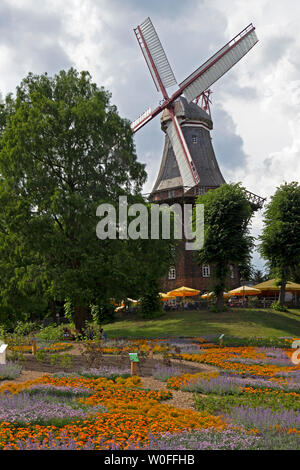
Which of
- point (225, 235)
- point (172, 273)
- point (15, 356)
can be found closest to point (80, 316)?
point (15, 356)

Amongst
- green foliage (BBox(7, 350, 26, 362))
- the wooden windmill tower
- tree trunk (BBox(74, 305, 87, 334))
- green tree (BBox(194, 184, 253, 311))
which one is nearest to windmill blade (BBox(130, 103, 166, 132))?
the wooden windmill tower

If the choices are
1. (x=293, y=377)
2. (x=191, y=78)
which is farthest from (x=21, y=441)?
(x=191, y=78)

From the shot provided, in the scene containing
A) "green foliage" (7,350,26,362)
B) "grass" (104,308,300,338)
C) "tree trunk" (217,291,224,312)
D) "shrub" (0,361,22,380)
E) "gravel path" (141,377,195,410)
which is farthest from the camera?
"tree trunk" (217,291,224,312)

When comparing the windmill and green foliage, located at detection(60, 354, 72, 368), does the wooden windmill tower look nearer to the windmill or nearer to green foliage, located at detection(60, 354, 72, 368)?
the windmill

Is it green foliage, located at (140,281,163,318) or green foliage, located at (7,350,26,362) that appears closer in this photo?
green foliage, located at (7,350,26,362)

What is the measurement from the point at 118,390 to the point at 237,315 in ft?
83.1

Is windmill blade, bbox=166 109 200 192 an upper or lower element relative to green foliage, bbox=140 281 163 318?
upper

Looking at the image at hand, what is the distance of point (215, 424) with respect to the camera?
772 cm

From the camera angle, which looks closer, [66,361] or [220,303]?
[66,361]

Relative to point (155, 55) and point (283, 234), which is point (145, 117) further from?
point (283, 234)

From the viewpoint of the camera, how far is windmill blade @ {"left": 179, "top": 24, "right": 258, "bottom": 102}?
4662 cm

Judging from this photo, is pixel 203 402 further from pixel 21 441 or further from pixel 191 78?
pixel 191 78

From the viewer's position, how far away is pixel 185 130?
164ft

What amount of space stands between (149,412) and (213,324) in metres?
24.3
